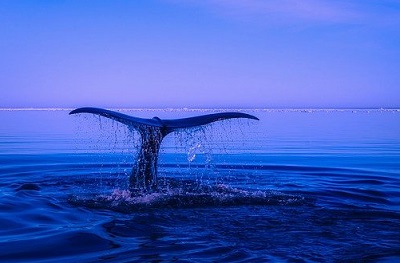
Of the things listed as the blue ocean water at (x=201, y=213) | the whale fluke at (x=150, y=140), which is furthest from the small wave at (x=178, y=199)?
the whale fluke at (x=150, y=140)

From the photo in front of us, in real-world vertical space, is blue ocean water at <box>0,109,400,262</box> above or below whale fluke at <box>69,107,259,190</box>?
below

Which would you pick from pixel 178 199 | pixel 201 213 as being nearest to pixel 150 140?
pixel 178 199

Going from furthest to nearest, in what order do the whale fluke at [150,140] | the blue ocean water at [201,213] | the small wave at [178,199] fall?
the whale fluke at [150,140], the small wave at [178,199], the blue ocean water at [201,213]

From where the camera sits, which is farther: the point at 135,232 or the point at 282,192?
the point at 282,192

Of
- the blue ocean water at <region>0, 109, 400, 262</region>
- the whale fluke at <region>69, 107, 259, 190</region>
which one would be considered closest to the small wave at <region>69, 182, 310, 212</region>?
the blue ocean water at <region>0, 109, 400, 262</region>

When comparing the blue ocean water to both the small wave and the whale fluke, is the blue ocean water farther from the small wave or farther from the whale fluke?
the whale fluke

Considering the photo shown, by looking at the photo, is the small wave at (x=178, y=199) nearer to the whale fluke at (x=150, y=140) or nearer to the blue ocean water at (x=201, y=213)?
the blue ocean water at (x=201, y=213)

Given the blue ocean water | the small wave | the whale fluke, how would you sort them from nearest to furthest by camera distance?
the blue ocean water, the small wave, the whale fluke

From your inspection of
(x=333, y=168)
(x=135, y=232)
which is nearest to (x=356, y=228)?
(x=135, y=232)

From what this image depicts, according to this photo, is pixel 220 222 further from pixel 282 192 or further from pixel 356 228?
pixel 282 192

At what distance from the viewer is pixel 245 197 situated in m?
9.00

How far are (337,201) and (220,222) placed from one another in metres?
2.90

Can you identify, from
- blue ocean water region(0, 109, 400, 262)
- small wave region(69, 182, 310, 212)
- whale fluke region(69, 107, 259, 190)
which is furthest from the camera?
whale fluke region(69, 107, 259, 190)

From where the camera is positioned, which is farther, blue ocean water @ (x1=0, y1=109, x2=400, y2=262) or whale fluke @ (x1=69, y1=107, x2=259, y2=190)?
whale fluke @ (x1=69, y1=107, x2=259, y2=190)
